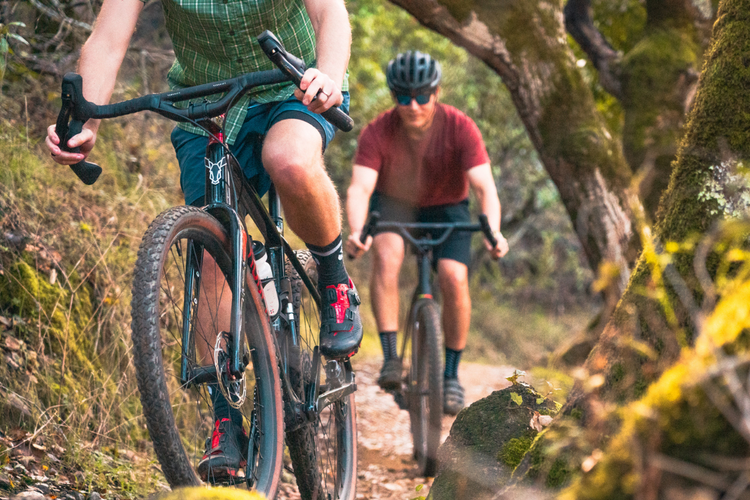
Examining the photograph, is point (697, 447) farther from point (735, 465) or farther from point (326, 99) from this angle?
point (326, 99)

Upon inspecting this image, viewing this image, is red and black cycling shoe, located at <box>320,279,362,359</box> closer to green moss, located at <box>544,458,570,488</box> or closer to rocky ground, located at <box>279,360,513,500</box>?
rocky ground, located at <box>279,360,513,500</box>

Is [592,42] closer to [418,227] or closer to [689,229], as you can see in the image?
[418,227]

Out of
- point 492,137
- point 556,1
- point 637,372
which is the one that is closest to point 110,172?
point 556,1

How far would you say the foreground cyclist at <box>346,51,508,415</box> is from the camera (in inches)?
179

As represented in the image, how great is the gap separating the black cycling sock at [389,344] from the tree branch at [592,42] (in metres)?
3.67

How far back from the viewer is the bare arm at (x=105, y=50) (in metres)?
2.30

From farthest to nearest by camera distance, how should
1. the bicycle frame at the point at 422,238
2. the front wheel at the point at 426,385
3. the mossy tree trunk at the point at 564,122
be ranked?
1. the mossy tree trunk at the point at 564,122
2. the bicycle frame at the point at 422,238
3. the front wheel at the point at 426,385

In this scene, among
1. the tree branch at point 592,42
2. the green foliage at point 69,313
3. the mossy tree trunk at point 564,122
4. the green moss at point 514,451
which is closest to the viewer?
the green moss at point 514,451

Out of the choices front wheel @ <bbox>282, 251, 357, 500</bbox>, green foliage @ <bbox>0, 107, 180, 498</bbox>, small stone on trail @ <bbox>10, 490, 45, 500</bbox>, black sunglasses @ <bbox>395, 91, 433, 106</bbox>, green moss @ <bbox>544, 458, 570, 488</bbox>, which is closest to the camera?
green moss @ <bbox>544, 458, 570, 488</bbox>

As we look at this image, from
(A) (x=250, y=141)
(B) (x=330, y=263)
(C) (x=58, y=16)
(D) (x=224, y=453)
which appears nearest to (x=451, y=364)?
(B) (x=330, y=263)

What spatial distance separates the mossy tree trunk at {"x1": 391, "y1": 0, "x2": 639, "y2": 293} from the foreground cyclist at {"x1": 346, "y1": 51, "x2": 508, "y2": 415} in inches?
30.8

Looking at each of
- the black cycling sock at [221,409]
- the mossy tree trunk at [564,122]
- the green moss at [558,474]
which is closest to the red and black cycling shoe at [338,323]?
the black cycling sock at [221,409]

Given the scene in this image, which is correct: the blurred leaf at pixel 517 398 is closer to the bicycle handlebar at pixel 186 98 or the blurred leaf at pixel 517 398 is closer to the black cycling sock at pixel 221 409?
the black cycling sock at pixel 221 409

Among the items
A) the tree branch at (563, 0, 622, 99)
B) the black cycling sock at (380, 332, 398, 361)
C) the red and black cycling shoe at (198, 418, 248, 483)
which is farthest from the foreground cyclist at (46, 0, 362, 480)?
the tree branch at (563, 0, 622, 99)
